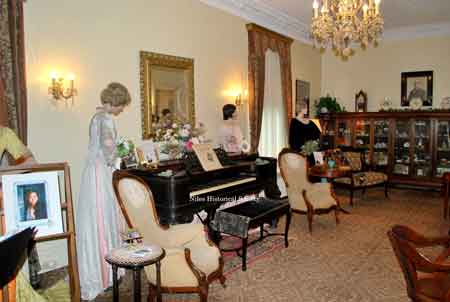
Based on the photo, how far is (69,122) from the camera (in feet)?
12.1

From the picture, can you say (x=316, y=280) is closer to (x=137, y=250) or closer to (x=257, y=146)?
(x=137, y=250)

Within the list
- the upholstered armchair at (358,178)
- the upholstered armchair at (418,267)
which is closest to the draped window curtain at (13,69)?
the upholstered armchair at (418,267)

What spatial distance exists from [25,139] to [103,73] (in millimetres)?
1087

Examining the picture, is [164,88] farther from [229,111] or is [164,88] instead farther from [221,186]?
[221,186]

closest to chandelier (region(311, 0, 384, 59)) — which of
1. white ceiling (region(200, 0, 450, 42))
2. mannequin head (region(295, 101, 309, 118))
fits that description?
white ceiling (region(200, 0, 450, 42))

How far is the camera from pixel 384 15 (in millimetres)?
6789

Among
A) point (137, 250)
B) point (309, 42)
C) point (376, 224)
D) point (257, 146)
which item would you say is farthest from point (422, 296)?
point (309, 42)

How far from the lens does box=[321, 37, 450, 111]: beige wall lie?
752 cm

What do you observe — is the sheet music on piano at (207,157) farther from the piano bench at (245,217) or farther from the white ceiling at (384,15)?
the white ceiling at (384,15)

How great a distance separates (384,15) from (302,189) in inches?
152

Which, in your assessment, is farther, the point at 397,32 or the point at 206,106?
the point at 397,32

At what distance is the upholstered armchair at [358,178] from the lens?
6668mm

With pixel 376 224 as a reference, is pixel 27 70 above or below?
above

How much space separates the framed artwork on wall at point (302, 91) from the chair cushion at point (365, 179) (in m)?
1.78
